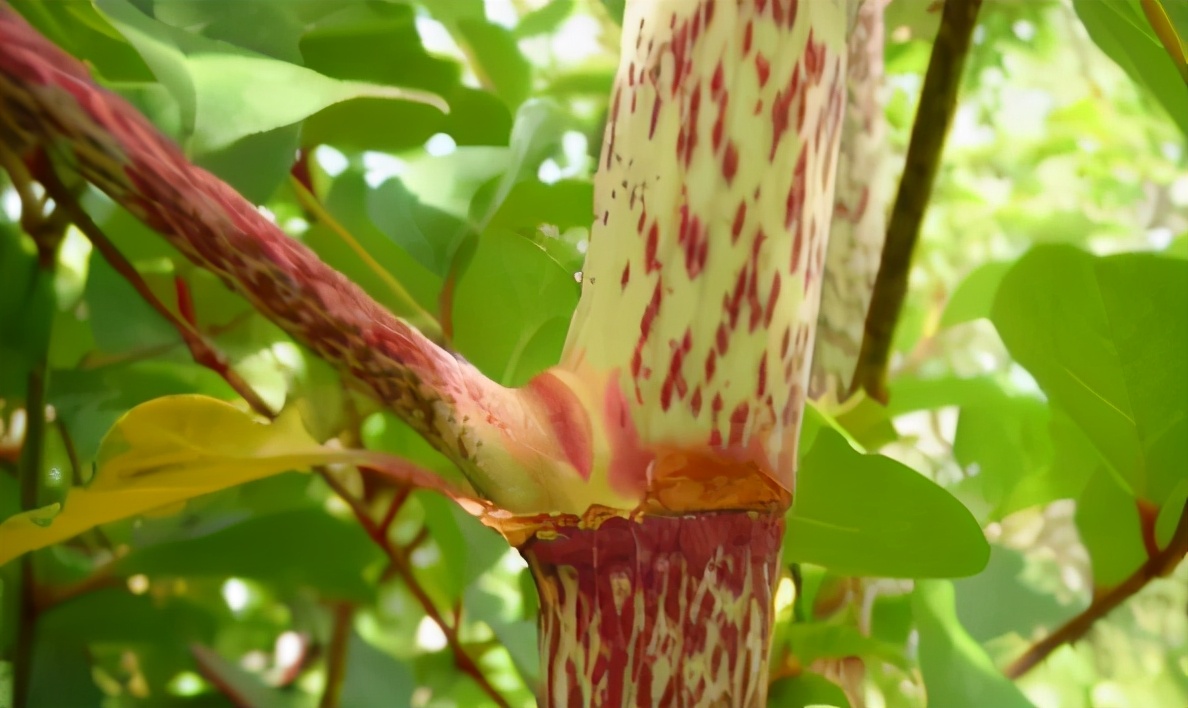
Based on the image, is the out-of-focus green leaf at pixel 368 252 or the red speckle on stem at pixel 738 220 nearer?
the red speckle on stem at pixel 738 220

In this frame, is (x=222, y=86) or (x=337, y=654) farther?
(x=337, y=654)

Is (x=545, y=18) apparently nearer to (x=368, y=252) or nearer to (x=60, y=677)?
(x=368, y=252)

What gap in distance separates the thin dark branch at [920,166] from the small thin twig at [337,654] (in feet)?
0.62

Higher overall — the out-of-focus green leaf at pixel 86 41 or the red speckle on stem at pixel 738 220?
the out-of-focus green leaf at pixel 86 41

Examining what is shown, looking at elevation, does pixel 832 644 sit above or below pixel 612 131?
below

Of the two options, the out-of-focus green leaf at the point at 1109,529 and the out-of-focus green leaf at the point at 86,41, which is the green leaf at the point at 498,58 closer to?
the out-of-focus green leaf at the point at 86,41

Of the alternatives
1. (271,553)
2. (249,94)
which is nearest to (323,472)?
(271,553)

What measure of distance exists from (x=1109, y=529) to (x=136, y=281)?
25 cm

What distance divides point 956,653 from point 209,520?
8.3 inches

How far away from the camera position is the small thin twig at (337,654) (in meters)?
0.26

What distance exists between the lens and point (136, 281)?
0.21 metres

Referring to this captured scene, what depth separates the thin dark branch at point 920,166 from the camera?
172 millimetres

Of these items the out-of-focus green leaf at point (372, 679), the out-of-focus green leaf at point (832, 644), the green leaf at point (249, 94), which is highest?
the green leaf at point (249, 94)

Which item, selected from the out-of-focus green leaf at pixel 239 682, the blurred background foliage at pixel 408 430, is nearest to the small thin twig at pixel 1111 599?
the blurred background foliage at pixel 408 430
